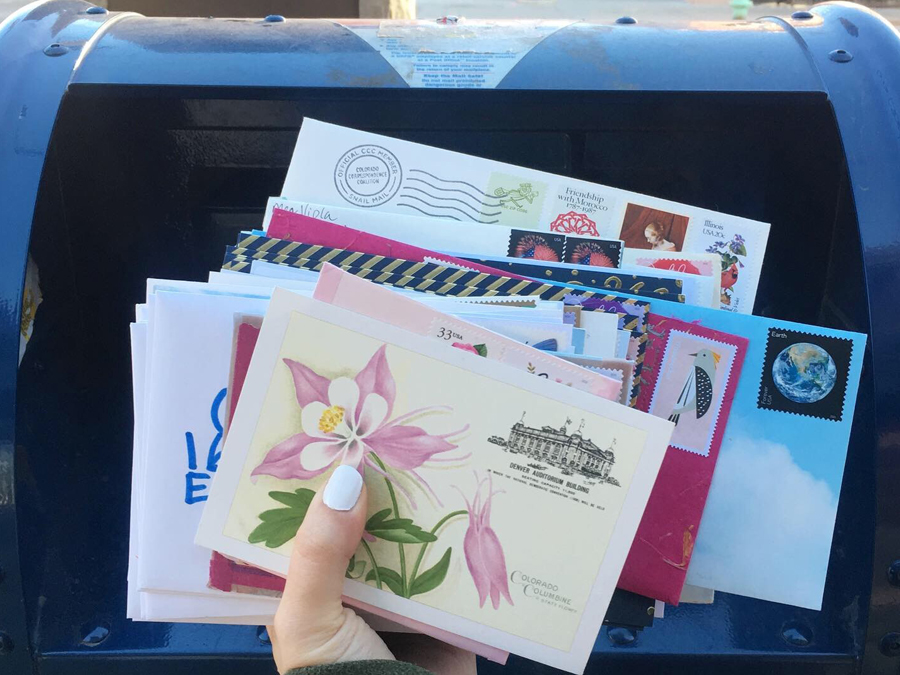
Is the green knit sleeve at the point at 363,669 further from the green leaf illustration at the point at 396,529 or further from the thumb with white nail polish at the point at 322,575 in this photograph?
the green leaf illustration at the point at 396,529

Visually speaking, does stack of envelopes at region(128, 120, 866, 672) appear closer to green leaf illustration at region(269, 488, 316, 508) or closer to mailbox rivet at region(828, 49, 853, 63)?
green leaf illustration at region(269, 488, 316, 508)

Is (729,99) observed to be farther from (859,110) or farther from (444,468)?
(444,468)

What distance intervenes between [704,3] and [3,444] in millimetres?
10121

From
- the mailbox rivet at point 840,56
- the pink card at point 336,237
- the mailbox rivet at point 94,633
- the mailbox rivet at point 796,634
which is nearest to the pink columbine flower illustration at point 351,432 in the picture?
the pink card at point 336,237

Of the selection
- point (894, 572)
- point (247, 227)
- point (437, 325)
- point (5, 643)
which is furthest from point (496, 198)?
point (5, 643)

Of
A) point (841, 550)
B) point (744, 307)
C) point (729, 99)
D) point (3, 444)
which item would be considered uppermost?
point (729, 99)

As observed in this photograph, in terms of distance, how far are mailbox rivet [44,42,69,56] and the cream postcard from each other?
652 millimetres

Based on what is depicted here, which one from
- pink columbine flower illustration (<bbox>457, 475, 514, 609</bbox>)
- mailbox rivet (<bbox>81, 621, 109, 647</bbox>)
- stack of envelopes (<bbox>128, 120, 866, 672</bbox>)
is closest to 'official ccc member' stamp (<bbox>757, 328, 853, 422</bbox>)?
stack of envelopes (<bbox>128, 120, 866, 672</bbox>)

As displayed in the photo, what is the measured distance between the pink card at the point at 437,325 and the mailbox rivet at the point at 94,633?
0.63m

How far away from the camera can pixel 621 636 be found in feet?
3.38

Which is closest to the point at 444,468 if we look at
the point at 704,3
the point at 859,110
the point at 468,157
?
the point at 468,157

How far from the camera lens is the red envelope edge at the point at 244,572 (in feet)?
2.63

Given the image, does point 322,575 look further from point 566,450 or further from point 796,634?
point 796,634

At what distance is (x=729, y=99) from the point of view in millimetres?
1076
